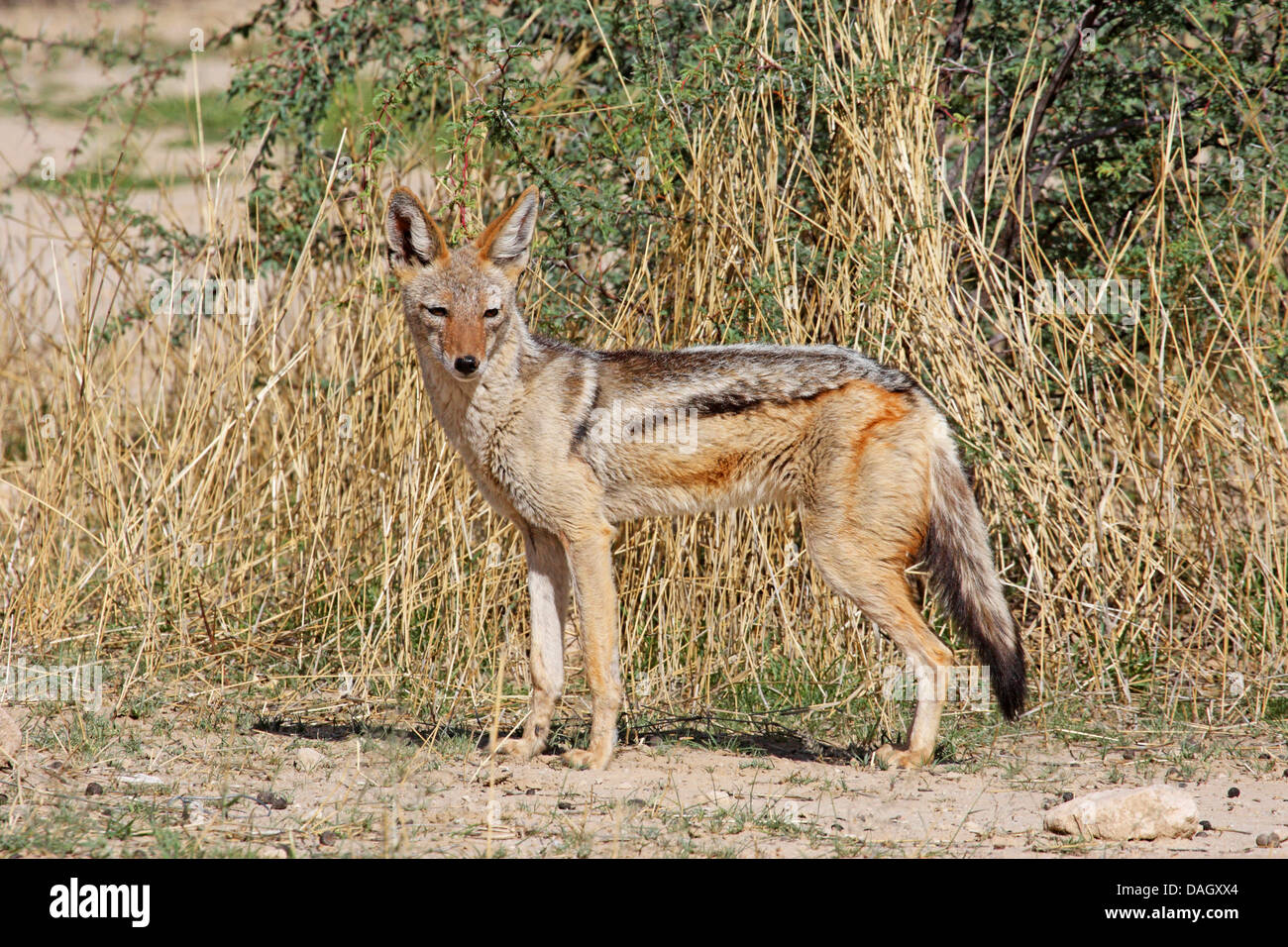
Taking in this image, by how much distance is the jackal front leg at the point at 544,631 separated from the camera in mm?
5113

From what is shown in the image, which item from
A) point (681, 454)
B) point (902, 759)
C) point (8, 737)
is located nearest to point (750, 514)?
point (681, 454)

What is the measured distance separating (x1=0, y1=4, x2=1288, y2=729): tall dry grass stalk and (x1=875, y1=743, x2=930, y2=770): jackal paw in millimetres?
706

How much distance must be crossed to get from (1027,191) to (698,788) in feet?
13.4

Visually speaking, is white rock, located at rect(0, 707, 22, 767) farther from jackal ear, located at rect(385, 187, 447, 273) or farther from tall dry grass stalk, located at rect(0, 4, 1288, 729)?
jackal ear, located at rect(385, 187, 447, 273)

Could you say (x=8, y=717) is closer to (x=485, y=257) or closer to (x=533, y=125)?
(x=485, y=257)

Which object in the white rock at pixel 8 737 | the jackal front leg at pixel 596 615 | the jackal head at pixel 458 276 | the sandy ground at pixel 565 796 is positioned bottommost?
the sandy ground at pixel 565 796

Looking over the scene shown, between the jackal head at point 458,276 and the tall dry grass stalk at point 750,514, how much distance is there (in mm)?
914

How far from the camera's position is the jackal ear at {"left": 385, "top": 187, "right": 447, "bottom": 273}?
199 inches

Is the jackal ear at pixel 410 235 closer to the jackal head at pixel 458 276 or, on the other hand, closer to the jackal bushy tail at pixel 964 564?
the jackal head at pixel 458 276

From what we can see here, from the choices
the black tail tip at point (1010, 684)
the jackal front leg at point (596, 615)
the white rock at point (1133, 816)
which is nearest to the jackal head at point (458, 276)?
the jackal front leg at point (596, 615)

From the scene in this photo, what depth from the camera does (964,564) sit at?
16.7 feet

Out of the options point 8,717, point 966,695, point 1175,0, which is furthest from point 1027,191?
point 8,717

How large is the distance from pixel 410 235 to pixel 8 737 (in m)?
2.35
